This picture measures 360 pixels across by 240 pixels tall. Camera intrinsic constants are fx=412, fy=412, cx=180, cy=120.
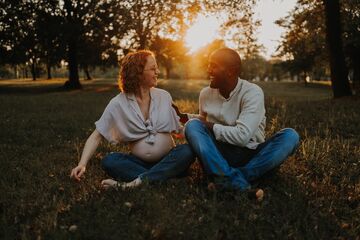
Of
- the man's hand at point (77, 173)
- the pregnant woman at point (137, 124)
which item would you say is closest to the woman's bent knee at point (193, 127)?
the pregnant woman at point (137, 124)

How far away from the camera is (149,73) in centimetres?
564

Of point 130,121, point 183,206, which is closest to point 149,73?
point 130,121

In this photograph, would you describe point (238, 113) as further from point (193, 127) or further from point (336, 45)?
point (336, 45)

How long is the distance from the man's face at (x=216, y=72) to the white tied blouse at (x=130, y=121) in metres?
0.89

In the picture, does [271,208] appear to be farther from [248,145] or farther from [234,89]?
[234,89]

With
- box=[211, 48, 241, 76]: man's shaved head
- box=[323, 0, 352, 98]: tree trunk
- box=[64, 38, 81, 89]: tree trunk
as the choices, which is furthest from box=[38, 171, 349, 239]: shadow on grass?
box=[64, 38, 81, 89]: tree trunk

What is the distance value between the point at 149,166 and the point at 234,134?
4.64 feet

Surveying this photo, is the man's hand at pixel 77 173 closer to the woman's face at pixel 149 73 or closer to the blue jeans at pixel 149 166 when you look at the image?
the blue jeans at pixel 149 166

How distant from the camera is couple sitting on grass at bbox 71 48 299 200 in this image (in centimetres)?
514

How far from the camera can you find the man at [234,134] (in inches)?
197

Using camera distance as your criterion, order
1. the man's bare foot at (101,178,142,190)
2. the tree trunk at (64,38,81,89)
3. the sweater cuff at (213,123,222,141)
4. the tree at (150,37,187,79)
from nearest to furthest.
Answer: the man's bare foot at (101,178,142,190), the sweater cuff at (213,123,222,141), the tree trunk at (64,38,81,89), the tree at (150,37,187,79)

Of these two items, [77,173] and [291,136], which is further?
[291,136]

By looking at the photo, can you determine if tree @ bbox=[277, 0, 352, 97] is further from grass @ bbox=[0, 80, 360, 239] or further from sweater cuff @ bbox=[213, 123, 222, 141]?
sweater cuff @ bbox=[213, 123, 222, 141]

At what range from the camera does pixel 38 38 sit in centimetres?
3834
